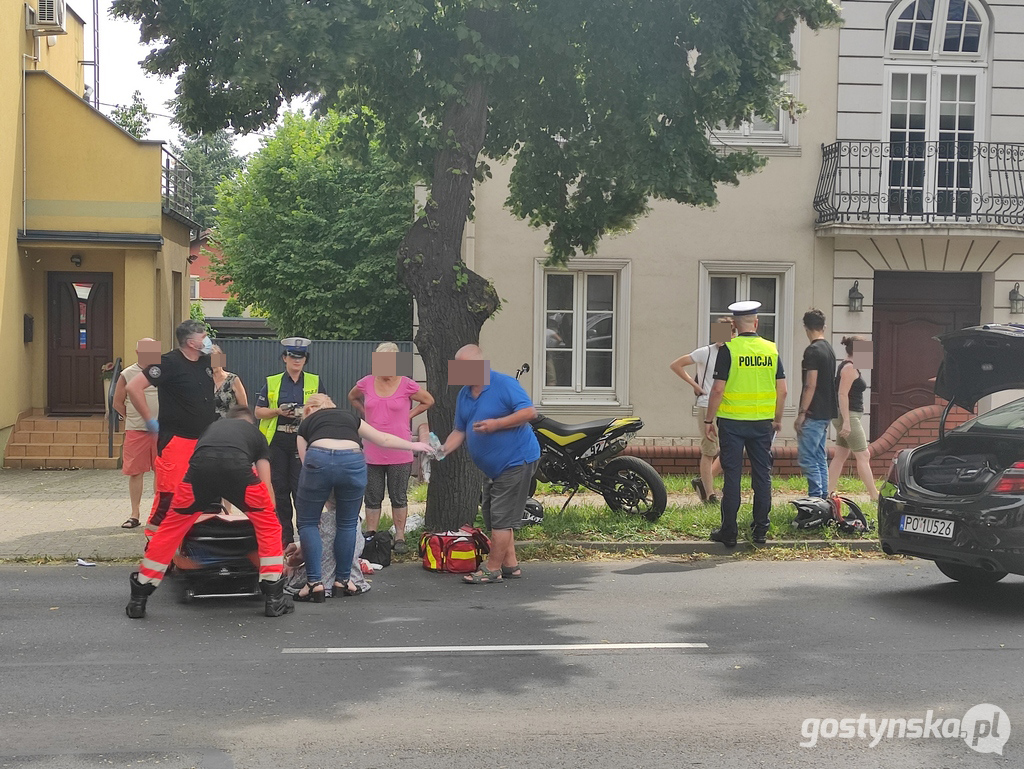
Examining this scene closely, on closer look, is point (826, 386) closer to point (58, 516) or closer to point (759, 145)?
point (759, 145)

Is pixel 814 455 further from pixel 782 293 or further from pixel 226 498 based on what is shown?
pixel 226 498

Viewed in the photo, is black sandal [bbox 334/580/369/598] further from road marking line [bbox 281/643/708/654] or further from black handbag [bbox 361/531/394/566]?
road marking line [bbox 281/643/708/654]

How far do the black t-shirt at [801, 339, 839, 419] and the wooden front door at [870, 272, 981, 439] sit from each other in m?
5.51

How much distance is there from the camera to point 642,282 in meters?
16.1

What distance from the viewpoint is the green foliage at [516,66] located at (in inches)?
361

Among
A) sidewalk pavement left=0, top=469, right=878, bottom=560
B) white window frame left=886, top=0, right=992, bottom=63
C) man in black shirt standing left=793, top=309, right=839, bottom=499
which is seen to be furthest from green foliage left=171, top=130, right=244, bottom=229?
man in black shirt standing left=793, top=309, right=839, bottom=499

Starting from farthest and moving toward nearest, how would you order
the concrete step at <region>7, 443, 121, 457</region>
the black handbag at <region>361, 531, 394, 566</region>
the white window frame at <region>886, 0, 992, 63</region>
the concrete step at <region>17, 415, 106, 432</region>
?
1. the concrete step at <region>17, 415, 106, 432</region>
2. the concrete step at <region>7, 443, 121, 457</region>
3. the white window frame at <region>886, 0, 992, 63</region>
4. the black handbag at <region>361, 531, 394, 566</region>

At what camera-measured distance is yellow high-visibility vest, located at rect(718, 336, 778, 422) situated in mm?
10141

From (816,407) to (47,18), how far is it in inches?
560

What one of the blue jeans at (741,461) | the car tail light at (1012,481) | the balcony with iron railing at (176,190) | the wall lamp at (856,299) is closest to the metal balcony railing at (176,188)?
the balcony with iron railing at (176,190)

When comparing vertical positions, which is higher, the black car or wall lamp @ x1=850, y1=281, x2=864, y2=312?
wall lamp @ x1=850, y1=281, x2=864, y2=312

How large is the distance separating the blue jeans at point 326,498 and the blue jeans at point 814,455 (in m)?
4.87

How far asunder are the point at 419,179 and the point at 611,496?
375 cm

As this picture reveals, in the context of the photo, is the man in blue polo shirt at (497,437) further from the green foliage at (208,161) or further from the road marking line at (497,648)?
the green foliage at (208,161)
